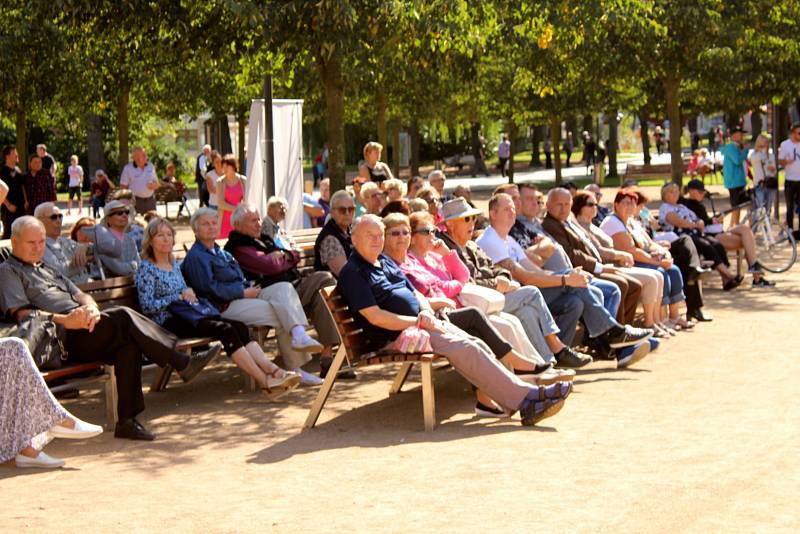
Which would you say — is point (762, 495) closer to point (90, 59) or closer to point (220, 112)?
point (90, 59)

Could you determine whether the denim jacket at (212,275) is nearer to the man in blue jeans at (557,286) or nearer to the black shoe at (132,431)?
the black shoe at (132,431)

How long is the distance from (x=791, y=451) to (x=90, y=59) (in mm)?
14301

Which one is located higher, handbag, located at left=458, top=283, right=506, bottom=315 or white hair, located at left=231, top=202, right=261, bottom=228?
white hair, located at left=231, top=202, right=261, bottom=228

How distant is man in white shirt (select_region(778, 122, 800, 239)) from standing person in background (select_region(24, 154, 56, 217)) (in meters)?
11.1

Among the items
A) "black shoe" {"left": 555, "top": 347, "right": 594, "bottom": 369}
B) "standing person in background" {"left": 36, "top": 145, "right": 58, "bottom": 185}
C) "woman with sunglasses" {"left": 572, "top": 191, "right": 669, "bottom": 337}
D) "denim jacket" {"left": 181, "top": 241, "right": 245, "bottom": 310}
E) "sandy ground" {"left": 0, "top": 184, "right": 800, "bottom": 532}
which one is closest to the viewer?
"sandy ground" {"left": 0, "top": 184, "right": 800, "bottom": 532}

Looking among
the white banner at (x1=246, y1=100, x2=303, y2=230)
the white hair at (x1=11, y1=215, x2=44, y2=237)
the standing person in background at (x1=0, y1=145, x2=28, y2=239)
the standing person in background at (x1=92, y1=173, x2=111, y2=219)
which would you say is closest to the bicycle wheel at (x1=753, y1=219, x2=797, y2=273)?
the white banner at (x1=246, y1=100, x2=303, y2=230)

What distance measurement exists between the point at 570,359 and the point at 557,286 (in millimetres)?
759

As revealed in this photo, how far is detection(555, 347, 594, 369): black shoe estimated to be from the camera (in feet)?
31.6

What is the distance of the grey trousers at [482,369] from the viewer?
26.2 ft

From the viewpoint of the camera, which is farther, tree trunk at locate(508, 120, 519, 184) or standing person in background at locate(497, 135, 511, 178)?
standing person in background at locate(497, 135, 511, 178)

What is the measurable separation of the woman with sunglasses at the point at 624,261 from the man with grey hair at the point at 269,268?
252cm

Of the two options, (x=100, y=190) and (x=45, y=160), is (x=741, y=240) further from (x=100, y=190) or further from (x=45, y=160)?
(x=100, y=190)

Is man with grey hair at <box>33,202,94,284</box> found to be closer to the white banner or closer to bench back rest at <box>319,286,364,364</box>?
bench back rest at <box>319,286,364,364</box>

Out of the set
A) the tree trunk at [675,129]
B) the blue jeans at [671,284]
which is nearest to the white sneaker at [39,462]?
the blue jeans at [671,284]
